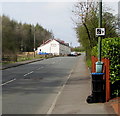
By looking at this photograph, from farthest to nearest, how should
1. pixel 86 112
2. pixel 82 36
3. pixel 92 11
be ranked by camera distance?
1. pixel 82 36
2. pixel 92 11
3. pixel 86 112

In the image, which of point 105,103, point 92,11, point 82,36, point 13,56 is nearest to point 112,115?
point 105,103

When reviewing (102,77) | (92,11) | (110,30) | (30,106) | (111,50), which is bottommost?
(30,106)

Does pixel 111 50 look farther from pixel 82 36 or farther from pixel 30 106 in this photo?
pixel 82 36

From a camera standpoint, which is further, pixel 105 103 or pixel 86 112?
pixel 105 103

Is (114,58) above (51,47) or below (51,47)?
below

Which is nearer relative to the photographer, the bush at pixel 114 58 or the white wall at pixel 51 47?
the bush at pixel 114 58

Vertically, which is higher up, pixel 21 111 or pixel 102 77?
pixel 102 77

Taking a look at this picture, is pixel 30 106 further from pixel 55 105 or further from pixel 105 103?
pixel 105 103

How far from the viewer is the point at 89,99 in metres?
8.94

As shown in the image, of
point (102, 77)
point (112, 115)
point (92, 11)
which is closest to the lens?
point (112, 115)

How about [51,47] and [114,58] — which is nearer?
[114,58]

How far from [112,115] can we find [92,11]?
24247 mm

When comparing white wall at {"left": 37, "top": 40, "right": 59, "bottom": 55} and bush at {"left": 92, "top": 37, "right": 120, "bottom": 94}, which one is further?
white wall at {"left": 37, "top": 40, "right": 59, "bottom": 55}

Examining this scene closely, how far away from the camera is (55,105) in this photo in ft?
29.5
